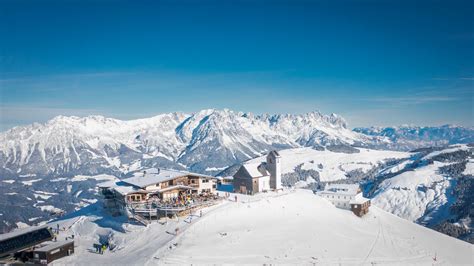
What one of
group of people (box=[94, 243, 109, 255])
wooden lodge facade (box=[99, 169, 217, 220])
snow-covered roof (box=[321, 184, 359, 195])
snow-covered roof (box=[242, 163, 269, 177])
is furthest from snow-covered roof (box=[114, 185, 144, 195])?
snow-covered roof (box=[321, 184, 359, 195])

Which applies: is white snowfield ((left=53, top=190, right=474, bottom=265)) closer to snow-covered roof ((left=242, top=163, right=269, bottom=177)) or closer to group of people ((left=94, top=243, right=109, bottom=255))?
group of people ((left=94, top=243, right=109, bottom=255))

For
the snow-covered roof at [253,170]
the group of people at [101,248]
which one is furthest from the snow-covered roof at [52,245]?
the snow-covered roof at [253,170]

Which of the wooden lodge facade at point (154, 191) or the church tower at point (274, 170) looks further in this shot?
the church tower at point (274, 170)

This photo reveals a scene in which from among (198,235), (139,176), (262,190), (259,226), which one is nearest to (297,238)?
(259,226)

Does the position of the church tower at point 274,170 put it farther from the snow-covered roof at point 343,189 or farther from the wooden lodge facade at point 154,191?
the snow-covered roof at point 343,189

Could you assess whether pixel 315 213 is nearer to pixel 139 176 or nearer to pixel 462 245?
pixel 462 245

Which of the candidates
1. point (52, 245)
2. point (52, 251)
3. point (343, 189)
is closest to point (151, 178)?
point (52, 245)
